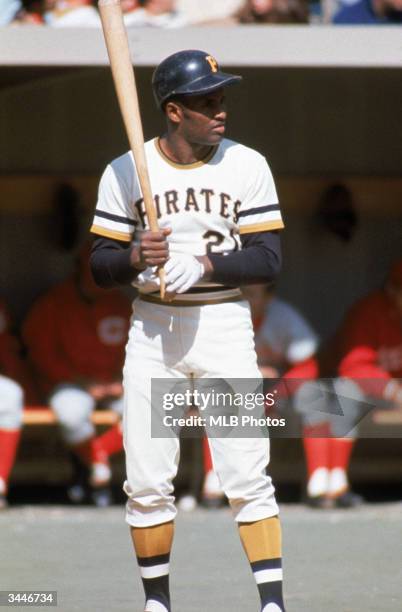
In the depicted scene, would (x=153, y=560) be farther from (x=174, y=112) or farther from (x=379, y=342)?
(x=379, y=342)

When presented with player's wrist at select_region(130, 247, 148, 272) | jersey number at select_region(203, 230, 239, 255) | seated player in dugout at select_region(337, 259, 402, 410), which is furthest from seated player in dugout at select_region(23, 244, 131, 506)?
player's wrist at select_region(130, 247, 148, 272)

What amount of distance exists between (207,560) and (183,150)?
2.04m

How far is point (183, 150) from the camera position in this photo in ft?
14.3

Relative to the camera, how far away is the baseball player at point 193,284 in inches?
167

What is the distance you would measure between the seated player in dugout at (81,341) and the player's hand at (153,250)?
3269 mm

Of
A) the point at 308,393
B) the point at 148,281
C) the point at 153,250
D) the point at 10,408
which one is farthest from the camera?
the point at 10,408

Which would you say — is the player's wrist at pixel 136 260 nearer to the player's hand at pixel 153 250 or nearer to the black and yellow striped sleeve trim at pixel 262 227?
the player's hand at pixel 153 250

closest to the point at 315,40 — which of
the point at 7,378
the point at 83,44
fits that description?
the point at 83,44

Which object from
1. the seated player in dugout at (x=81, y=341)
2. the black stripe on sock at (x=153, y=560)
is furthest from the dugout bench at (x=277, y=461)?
the black stripe on sock at (x=153, y=560)

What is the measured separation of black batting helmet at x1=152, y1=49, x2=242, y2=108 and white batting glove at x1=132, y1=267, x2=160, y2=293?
0.56 m

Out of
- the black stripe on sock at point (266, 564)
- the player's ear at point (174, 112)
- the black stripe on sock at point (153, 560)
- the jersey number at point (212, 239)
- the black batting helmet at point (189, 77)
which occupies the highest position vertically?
the black batting helmet at point (189, 77)

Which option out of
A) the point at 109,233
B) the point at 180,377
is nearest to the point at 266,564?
the point at 180,377

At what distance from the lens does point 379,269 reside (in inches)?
326

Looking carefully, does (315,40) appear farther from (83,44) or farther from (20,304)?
(20,304)
